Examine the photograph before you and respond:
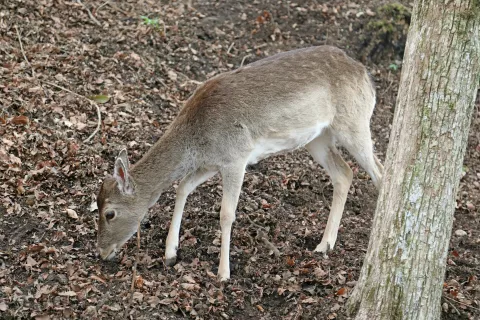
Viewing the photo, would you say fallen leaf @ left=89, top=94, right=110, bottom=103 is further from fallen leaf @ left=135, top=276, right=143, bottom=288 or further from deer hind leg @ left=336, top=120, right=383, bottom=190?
fallen leaf @ left=135, top=276, right=143, bottom=288

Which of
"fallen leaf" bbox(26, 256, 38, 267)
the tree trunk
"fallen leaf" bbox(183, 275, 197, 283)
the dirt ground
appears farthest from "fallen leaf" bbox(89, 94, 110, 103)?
the tree trunk

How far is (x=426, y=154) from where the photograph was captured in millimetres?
5223

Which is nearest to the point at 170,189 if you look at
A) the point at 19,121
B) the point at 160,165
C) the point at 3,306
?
the point at 160,165

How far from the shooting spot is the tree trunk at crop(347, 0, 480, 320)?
203 inches

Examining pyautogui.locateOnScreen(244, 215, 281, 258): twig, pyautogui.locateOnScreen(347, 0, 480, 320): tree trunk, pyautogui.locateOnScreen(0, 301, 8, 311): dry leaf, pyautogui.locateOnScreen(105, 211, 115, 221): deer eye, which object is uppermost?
pyautogui.locateOnScreen(347, 0, 480, 320): tree trunk

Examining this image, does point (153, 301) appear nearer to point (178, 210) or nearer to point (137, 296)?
point (137, 296)

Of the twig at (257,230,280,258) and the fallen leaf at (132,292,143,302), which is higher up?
the fallen leaf at (132,292,143,302)

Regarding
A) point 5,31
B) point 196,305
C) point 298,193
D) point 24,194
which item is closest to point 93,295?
point 196,305

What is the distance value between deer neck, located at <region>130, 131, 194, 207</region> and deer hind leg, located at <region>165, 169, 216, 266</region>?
0.85ft

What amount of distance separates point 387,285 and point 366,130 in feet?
8.82

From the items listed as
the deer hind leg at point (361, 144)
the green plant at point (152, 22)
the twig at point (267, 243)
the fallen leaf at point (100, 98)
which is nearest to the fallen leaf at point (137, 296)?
the twig at point (267, 243)

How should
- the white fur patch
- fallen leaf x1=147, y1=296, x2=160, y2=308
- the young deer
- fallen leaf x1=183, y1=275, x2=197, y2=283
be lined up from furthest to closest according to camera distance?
1. the white fur patch
2. the young deer
3. fallen leaf x1=183, y1=275, x2=197, y2=283
4. fallen leaf x1=147, y1=296, x2=160, y2=308

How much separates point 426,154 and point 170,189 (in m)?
3.74

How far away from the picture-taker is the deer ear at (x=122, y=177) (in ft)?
21.8
